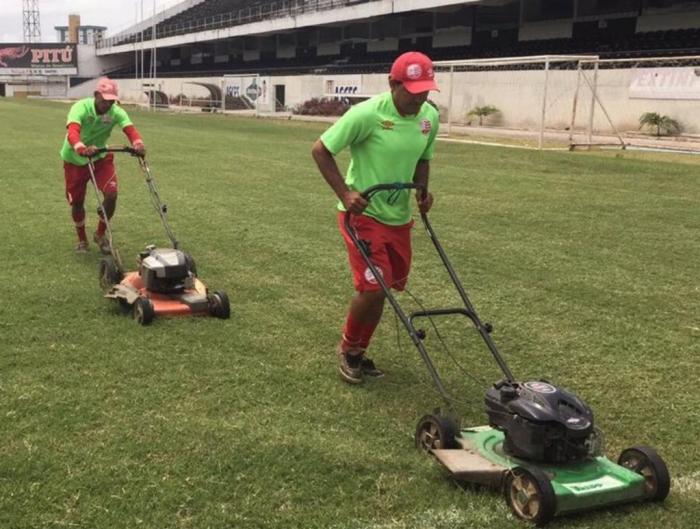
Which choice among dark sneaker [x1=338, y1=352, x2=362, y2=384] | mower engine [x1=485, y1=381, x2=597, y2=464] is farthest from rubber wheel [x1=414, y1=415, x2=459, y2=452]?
dark sneaker [x1=338, y1=352, x2=362, y2=384]

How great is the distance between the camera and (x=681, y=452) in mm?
3662

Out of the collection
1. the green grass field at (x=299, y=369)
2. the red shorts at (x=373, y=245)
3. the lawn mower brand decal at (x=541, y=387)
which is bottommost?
the green grass field at (x=299, y=369)

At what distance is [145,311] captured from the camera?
17.4 feet

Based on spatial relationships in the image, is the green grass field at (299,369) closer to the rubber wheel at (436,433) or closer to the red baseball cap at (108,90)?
the rubber wheel at (436,433)

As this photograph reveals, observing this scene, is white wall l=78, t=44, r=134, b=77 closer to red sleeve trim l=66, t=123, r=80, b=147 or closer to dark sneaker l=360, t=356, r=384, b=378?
red sleeve trim l=66, t=123, r=80, b=147

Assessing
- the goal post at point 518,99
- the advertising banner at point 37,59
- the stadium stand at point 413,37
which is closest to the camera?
the goal post at point 518,99

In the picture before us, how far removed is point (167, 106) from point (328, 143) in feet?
190

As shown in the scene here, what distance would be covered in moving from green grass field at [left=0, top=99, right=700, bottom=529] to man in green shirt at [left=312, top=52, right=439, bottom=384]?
1.89ft

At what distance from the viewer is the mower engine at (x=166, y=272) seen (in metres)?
5.60

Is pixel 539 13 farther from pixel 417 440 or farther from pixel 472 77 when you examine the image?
pixel 417 440

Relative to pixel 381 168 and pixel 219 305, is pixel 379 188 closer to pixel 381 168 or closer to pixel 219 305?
pixel 381 168

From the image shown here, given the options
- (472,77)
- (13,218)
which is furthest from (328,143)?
(472,77)

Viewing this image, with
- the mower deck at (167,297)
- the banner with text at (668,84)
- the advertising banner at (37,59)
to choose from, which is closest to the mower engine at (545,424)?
the mower deck at (167,297)

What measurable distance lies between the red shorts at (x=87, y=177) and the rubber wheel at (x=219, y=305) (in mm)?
2416
